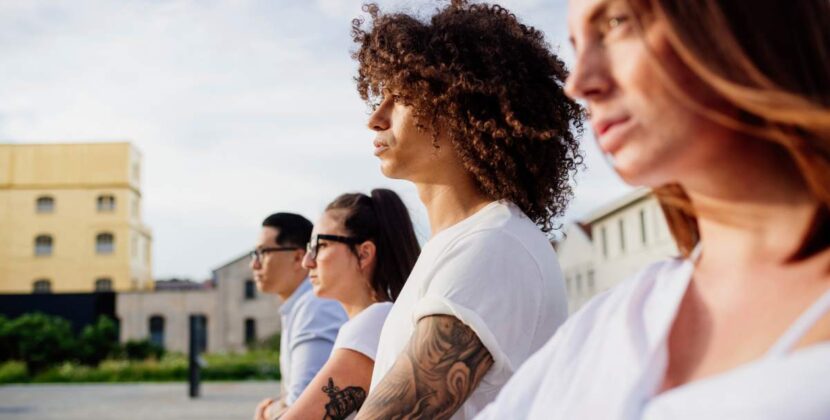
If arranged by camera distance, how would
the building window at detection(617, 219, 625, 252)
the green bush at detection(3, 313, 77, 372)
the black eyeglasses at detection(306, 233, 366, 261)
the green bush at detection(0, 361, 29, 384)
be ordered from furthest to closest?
the building window at detection(617, 219, 625, 252) < the green bush at detection(3, 313, 77, 372) < the green bush at detection(0, 361, 29, 384) < the black eyeglasses at detection(306, 233, 366, 261)

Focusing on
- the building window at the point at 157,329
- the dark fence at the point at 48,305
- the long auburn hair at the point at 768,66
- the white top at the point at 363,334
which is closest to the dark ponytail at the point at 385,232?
the white top at the point at 363,334

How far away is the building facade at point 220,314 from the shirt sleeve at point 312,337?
51.5 meters

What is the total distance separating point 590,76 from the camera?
1156mm

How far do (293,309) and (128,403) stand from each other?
19.0 meters

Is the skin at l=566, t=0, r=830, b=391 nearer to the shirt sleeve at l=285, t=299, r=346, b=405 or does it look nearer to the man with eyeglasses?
the man with eyeglasses

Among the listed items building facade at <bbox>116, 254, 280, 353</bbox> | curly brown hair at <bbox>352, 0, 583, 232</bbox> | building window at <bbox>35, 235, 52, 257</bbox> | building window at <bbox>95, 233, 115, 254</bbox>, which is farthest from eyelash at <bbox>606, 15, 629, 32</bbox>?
building window at <bbox>35, 235, 52, 257</bbox>

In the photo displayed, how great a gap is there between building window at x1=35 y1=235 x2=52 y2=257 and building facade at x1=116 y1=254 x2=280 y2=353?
8079 millimetres

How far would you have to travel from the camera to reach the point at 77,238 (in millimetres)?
60062

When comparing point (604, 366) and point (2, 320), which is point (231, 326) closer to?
point (2, 320)

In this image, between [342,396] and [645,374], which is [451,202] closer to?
[342,396]

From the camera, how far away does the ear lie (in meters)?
3.71

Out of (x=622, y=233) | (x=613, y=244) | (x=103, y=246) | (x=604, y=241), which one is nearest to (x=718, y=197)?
(x=622, y=233)

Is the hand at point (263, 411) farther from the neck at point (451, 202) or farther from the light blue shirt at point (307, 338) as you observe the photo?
the neck at point (451, 202)

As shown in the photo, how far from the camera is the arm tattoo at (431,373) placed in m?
1.91
